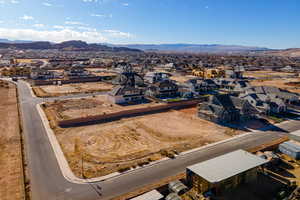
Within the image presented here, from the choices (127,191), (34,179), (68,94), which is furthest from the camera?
(68,94)

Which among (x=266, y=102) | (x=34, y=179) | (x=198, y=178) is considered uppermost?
(x=266, y=102)

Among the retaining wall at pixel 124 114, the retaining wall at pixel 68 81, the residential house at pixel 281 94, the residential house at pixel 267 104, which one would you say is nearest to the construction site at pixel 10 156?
the retaining wall at pixel 124 114

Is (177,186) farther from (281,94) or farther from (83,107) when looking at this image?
(281,94)

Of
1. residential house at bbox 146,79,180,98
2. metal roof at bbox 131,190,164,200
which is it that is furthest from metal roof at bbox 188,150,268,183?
residential house at bbox 146,79,180,98

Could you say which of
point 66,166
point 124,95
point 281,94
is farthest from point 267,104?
point 66,166

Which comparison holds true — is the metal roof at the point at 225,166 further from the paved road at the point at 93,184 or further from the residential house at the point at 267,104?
the residential house at the point at 267,104

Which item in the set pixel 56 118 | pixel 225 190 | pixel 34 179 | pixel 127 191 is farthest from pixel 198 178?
pixel 56 118

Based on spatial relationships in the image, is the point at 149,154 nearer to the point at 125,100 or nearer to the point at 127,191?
the point at 127,191
